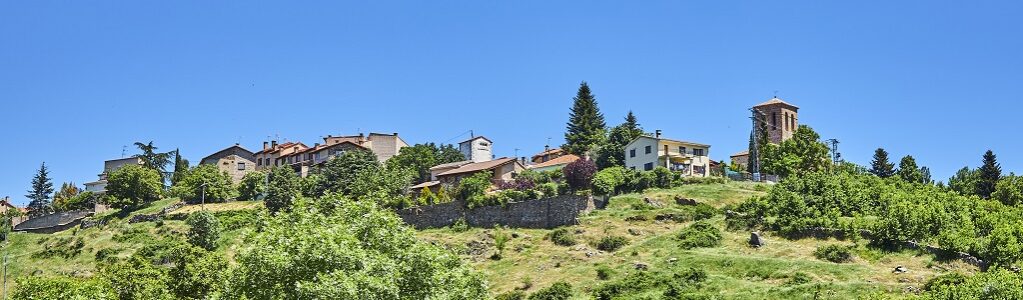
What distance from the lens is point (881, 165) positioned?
9556 cm

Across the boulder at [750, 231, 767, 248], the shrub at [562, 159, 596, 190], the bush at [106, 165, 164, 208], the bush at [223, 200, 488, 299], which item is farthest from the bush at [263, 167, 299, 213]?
the bush at [223, 200, 488, 299]

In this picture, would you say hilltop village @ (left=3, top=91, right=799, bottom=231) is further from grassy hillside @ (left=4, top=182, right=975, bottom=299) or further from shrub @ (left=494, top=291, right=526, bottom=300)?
shrub @ (left=494, top=291, right=526, bottom=300)

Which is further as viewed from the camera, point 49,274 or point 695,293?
point 49,274

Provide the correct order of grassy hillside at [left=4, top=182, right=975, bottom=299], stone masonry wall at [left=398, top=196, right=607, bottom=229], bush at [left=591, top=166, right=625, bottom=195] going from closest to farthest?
grassy hillside at [left=4, top=182, right=975, bottom=299], stone masonry wall at [left=398, top=196, right=607, bottom=229], bush at [left=591, top=166, right=625, bottom=195]

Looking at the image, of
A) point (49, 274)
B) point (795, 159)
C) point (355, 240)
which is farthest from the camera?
point (795, 159)

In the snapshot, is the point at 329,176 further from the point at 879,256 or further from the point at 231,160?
the point at 879,256

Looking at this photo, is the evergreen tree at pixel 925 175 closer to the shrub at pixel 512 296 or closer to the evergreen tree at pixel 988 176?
the evergreen tree at pixel 988 176

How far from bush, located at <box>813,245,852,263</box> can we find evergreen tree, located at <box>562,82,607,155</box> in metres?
52.9

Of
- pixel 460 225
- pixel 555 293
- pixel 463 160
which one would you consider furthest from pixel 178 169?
pixel 555 293

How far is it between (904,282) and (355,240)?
27612 mm

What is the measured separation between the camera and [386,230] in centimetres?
4025

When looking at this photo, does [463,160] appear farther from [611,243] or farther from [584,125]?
[611,243]

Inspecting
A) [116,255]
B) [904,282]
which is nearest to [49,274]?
[116,255]

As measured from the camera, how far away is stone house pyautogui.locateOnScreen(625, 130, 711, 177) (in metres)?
87.9
